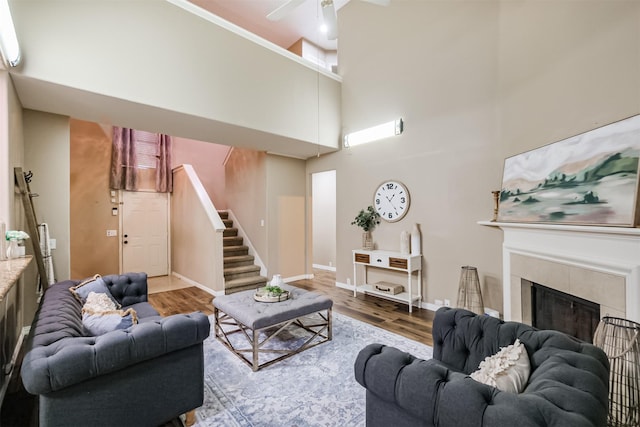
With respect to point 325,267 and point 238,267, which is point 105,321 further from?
point 325,267

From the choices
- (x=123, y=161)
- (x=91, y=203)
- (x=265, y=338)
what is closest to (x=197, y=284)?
(x=91, y=203)

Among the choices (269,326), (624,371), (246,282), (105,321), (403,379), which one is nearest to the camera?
(403,379)

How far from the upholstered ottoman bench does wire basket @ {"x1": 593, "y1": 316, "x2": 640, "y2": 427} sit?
6.92 ft

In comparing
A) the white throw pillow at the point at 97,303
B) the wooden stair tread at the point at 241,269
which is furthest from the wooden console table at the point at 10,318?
the wooden stair tread at the point at 241,269

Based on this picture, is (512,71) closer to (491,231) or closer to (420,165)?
(420,165)

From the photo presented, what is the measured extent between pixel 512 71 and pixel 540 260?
2148mm

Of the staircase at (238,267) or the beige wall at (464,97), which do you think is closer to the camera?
the beige wall at (464,97)

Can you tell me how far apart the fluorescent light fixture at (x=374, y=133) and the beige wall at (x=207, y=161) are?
12.1ft

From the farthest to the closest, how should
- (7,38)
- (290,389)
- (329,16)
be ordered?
(329,16) < (290,389) < (7,38)

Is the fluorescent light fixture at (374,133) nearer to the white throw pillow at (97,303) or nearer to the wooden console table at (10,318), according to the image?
the white throw pillow at (97,303)

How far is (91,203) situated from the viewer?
5629 mm

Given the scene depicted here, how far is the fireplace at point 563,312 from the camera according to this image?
2.20 metres

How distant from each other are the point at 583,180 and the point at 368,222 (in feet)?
9.65

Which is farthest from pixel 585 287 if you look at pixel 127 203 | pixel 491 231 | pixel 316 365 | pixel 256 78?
pixel 127 203
